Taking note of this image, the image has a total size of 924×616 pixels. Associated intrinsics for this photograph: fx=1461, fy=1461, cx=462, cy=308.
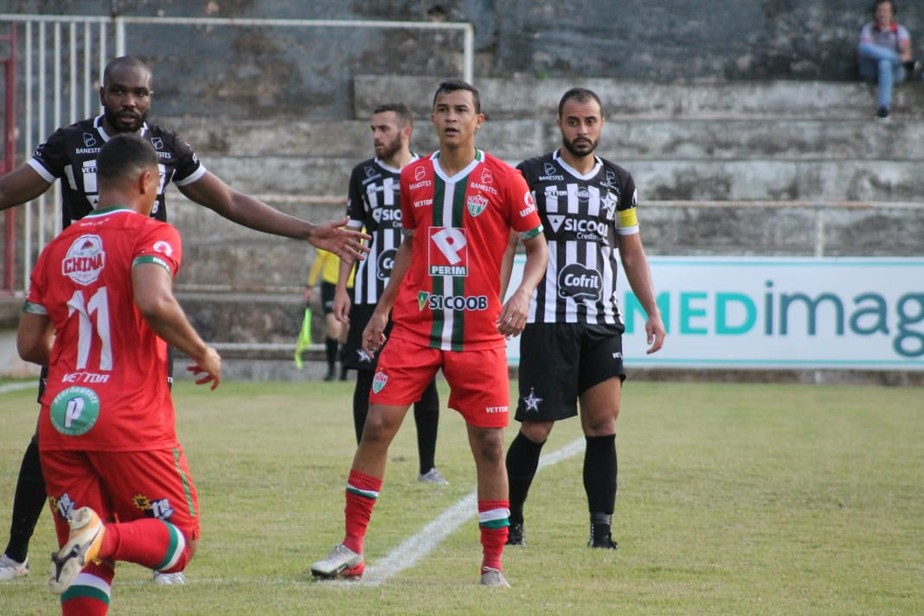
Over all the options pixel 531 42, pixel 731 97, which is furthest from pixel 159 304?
pixel 531 42

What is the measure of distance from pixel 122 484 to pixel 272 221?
1824mm

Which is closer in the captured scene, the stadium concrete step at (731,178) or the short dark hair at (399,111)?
the short dark hair at (399,111)

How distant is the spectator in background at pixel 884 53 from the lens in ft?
68.3

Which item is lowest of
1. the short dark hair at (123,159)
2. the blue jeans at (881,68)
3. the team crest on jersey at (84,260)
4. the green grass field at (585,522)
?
the green grass field at (585,522)

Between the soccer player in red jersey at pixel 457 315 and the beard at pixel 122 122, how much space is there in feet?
3.82

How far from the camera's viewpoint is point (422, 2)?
22.4 meters

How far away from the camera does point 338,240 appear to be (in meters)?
6.02

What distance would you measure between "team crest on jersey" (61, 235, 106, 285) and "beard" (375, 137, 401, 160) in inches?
169

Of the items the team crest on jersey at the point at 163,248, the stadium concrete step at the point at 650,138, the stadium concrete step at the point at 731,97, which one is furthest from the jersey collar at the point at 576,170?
the stadium concrete step at the point at 731,97

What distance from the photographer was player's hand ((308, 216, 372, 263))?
599 centimetres

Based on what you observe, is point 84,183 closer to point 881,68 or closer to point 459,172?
point 459,172

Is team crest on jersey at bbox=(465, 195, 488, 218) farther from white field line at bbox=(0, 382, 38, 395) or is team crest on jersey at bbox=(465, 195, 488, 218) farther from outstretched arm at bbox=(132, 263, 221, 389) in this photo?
white field line at bbox=(0, 382, 38, 395)

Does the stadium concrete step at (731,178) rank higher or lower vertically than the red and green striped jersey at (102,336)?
higher

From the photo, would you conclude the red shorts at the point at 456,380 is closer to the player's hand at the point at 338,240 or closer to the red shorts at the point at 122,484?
the player's hand at the point at 338,240
